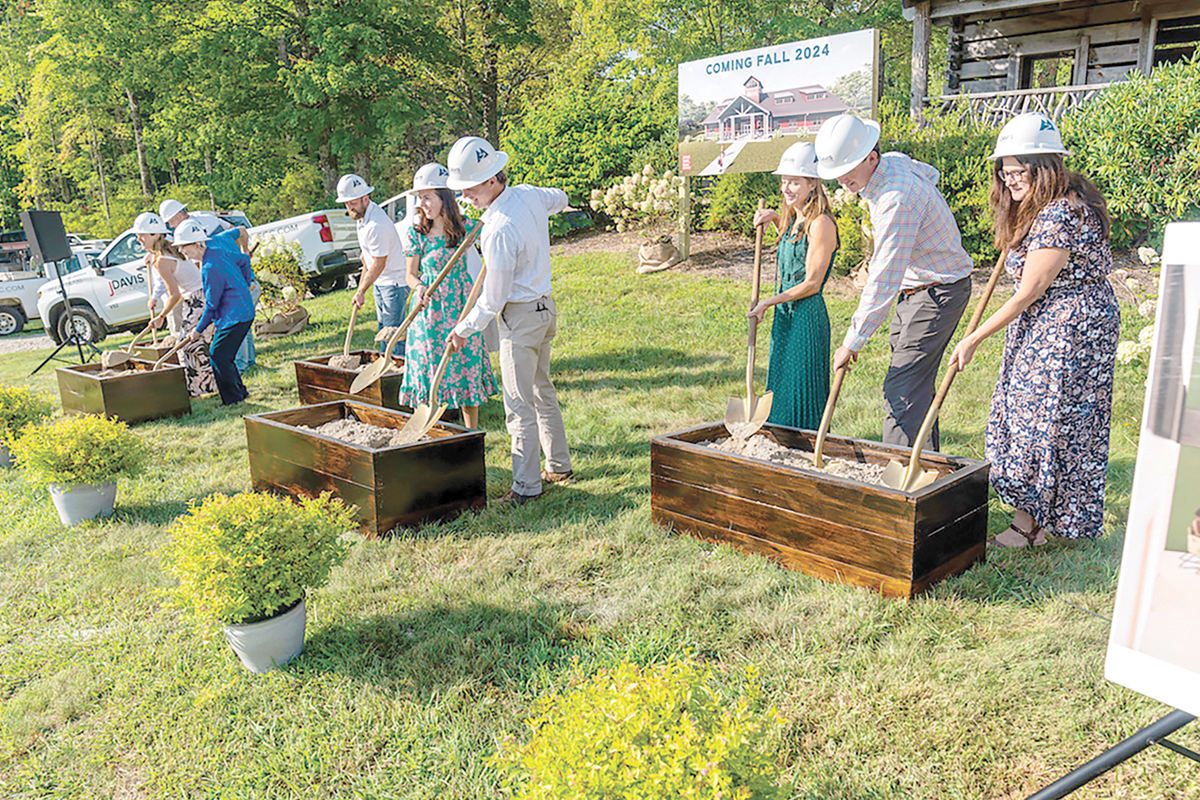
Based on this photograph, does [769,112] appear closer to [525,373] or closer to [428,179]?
[428,179]

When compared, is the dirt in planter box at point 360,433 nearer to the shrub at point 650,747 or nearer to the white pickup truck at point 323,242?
the shrub at point 650,747

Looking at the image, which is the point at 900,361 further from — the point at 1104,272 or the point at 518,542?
the point at 518,542

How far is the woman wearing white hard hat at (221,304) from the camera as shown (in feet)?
22.6

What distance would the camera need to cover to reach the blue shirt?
6867 millimetres

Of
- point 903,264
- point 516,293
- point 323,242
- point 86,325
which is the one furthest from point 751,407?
point 323,242

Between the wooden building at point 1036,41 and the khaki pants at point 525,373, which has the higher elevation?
the wooden building at point 1036,41

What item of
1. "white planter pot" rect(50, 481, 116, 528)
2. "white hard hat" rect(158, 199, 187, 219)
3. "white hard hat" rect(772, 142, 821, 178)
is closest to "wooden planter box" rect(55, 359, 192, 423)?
"white hard hat" rect(158, 199, 187, 219)

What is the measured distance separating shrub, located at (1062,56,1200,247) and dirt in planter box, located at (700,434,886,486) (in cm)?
655

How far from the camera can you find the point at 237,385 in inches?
290

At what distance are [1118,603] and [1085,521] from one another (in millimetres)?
2379

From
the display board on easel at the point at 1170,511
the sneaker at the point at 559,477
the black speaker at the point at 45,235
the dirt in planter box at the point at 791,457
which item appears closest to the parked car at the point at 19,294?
the black speaker at the point at 45,235

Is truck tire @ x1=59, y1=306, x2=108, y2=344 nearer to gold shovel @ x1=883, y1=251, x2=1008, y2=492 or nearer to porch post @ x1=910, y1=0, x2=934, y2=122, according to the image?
gold shovel @ x1=883, y1=251, x2=1008, y2=492

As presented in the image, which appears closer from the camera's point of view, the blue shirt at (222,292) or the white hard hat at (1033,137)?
the white hard hat at (1033,137)

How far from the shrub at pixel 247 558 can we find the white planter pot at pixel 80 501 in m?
2.00
